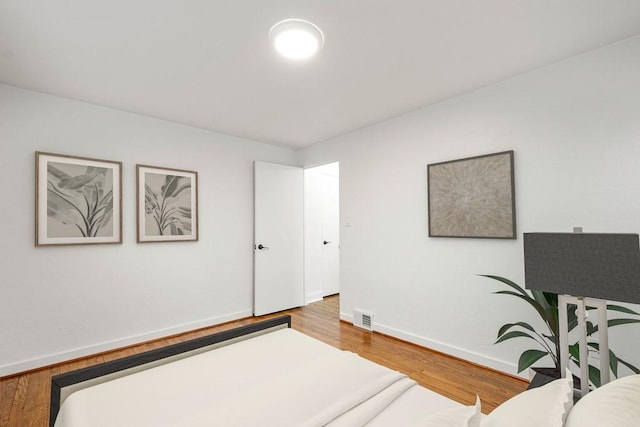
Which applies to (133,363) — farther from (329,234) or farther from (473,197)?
(329,234)

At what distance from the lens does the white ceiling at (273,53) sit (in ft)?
5.50

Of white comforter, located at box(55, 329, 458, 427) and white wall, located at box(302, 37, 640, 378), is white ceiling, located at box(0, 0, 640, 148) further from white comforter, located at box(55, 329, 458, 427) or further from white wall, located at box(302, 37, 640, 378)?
white comforter, located at box(55, 329, 458, 427)

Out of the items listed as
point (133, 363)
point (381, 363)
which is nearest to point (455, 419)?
point (133, 363)

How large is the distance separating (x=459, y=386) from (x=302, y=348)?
1.41 meters

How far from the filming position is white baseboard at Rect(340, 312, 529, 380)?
2469 mm

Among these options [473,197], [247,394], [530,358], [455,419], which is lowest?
[530,358]

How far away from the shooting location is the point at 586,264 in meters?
1.16

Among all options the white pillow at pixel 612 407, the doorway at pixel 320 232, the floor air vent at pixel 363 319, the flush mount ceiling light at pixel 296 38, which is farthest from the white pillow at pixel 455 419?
the doorway at pixel 320 232

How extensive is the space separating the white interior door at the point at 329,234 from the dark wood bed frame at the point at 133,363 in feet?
10.5

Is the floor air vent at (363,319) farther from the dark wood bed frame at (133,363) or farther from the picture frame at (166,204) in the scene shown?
the picture frame at (166,204)

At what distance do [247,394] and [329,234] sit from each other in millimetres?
4173

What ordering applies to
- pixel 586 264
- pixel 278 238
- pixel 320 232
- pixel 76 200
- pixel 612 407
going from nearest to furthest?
pixel 612 407 < pixel 586 264 < pixel 76 200 < pixel 278 238 < pixel 320 232

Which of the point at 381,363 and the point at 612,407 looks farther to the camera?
the point at 381,363

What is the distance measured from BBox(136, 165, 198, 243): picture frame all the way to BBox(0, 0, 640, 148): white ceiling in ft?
2.48
